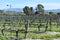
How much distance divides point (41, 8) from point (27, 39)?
55.0 meters

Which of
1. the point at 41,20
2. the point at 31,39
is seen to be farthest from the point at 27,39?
the point at 41,20

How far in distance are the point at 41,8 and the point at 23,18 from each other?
30233 millimetres

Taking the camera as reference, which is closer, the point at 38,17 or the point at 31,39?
the point at 31,39

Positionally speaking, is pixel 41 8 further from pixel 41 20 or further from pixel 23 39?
pixel 23 39

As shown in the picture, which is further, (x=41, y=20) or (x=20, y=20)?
(x=41, y=20)

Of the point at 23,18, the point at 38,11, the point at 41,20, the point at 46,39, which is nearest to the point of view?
the point at 46,39

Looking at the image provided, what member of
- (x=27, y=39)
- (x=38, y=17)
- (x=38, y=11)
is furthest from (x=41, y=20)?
(x=27, y=39)

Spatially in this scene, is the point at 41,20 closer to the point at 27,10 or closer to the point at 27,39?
the point at 27,10

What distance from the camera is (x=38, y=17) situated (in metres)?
56.7

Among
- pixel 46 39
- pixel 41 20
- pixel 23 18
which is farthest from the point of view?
pixel 41 20

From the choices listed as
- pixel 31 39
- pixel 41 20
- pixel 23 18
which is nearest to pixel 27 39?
pixel 31 39

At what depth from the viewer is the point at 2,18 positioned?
5416 centimetres

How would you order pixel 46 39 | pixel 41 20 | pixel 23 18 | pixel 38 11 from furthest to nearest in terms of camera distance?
pixel 38 11
pixel 41 20
pixel 23 18
pixel 46 39

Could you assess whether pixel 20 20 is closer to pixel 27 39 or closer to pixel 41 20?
pixel 41 20
